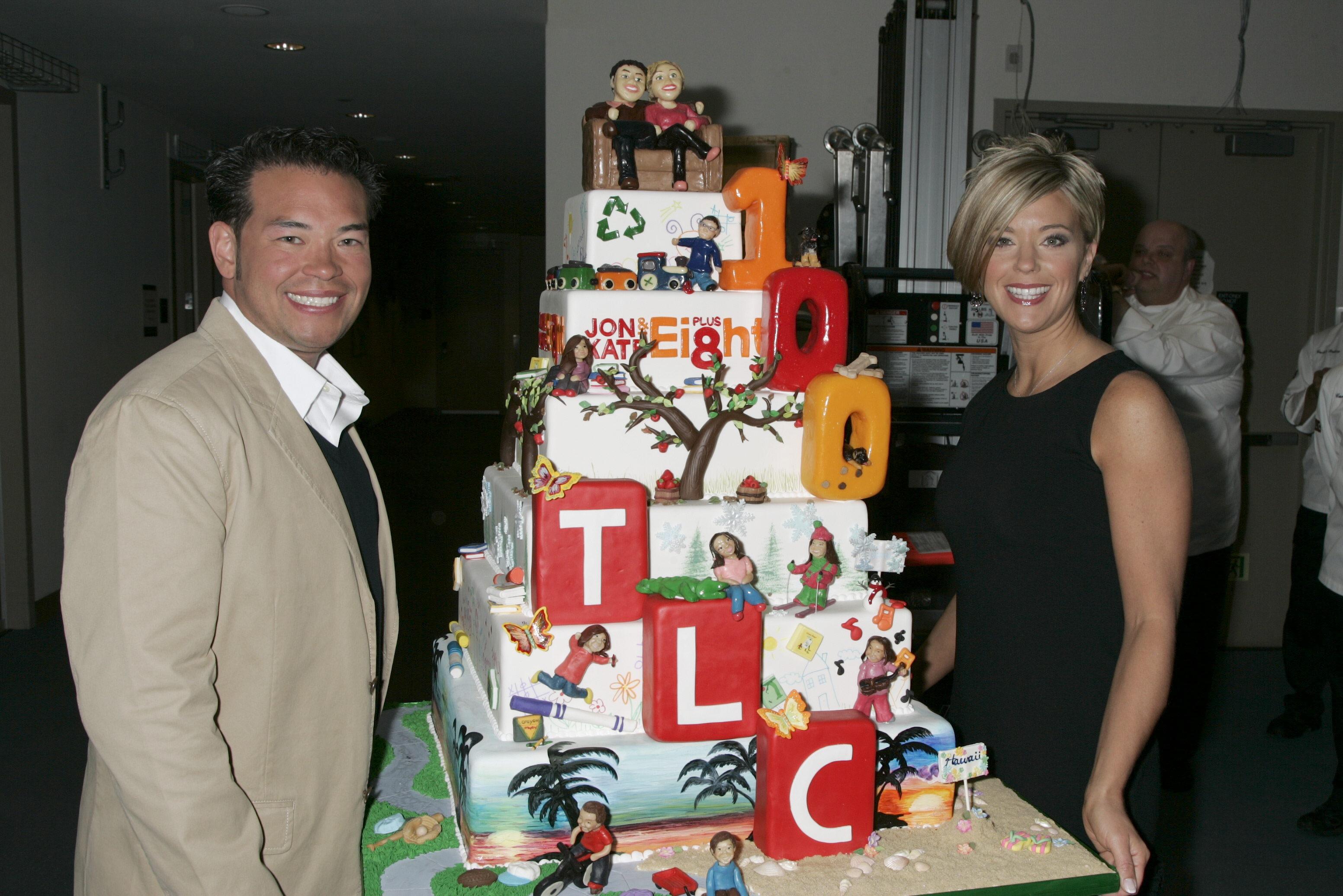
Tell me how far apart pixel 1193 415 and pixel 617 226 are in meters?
2.81

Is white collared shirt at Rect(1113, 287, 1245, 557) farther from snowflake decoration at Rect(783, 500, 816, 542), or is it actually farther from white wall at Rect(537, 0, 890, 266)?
snowflake decoration at Rect(783, 500, 816, 542)

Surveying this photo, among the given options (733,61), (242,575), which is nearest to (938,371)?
(733,61)

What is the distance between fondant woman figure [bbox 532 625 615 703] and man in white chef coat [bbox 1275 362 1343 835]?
9.33 feet

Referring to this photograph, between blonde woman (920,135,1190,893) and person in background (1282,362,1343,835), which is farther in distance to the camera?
person in background (1282,362,1343,835)

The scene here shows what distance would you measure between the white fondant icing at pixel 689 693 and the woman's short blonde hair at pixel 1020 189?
2.64ft

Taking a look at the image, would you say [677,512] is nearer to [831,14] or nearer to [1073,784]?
[1073,784]

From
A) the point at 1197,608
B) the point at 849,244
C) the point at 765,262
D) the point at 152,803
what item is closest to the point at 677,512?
the point at 765,262

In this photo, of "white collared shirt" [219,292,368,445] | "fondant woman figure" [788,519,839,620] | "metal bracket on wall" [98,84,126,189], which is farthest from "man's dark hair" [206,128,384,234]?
"metal bracket on wall" [98,84,126,189]

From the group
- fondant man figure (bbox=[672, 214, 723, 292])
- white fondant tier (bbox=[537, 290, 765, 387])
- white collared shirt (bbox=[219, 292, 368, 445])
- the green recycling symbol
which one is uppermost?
the green recycling symbol

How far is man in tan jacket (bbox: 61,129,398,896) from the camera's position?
1.15 meters

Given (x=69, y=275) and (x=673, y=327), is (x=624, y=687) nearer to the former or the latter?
(x=673, y=327)

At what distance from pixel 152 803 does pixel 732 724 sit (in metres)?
0.98

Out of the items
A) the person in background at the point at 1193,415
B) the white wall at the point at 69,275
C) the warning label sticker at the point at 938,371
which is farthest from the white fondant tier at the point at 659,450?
the white wall at the point at 69,275

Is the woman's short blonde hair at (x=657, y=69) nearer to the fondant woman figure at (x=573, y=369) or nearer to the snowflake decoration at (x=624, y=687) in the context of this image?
the fondant woman figure at (x=573, y=369)
